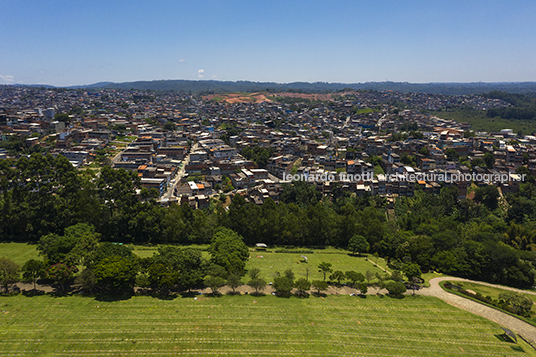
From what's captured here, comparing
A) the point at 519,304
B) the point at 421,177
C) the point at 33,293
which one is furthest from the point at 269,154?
the point at 33,293

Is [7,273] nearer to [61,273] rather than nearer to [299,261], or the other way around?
[61,273]

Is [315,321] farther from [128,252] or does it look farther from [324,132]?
[324,132]

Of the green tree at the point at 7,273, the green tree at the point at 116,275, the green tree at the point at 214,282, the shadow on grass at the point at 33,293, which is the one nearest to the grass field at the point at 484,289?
the green tree at the point at 214,282

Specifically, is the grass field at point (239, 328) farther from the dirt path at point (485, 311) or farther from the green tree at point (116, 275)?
the green tree at point (116, 275)

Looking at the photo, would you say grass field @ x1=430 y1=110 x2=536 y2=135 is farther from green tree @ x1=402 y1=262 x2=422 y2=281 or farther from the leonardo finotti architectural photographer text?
green tree @ x1=402 y1=262 x2=422 y2=281

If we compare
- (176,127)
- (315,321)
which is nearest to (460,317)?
(315,321)

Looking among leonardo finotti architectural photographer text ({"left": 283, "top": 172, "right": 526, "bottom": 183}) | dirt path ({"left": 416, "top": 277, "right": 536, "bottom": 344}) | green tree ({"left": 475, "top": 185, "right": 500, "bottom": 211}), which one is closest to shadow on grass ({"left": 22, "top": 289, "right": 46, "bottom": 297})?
dirt path ({"left": 416, "top": 277, "right": 536, "bottom": 344})
